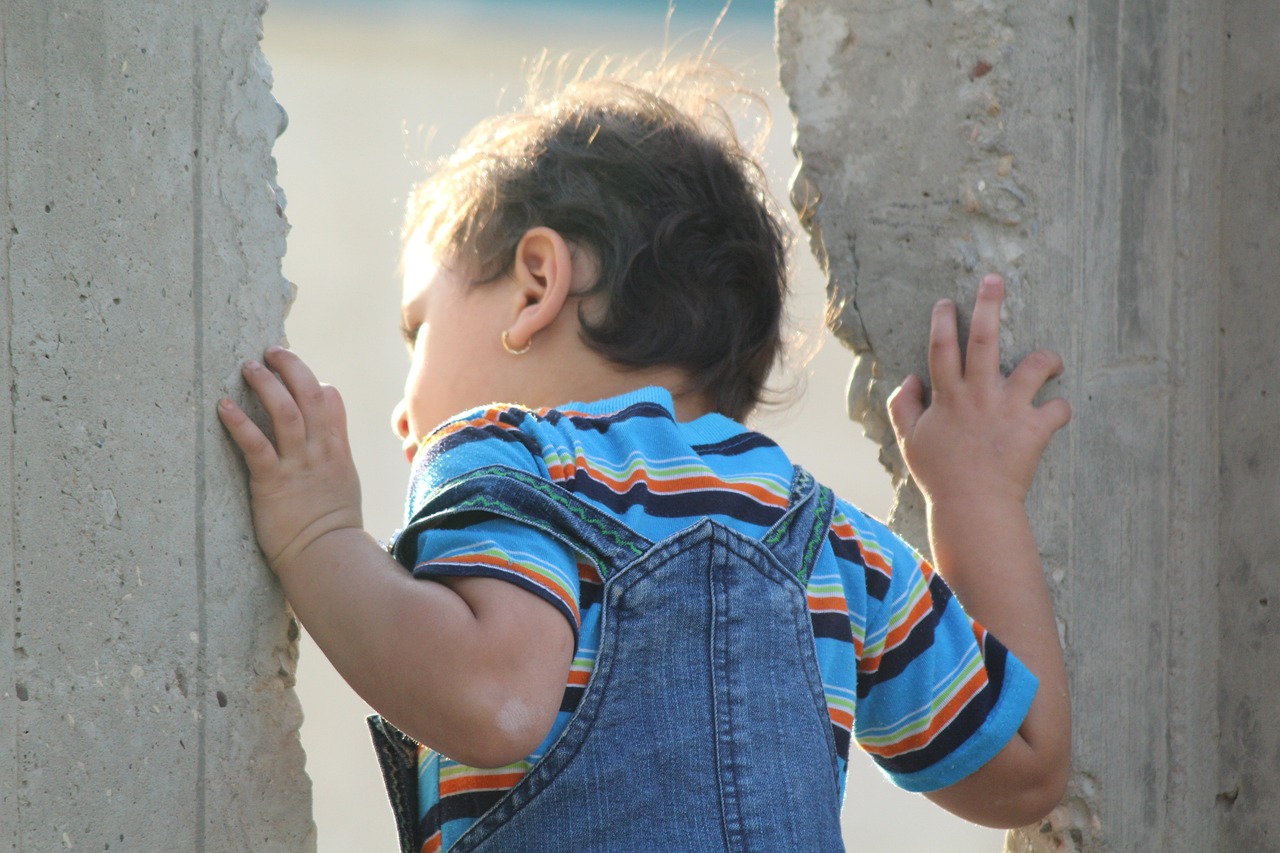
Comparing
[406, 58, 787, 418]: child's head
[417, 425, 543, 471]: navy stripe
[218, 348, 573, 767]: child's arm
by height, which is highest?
[406, 58, 787, 418]: child's head

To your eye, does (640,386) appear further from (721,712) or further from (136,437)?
(136,437)

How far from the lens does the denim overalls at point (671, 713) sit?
1.34 meters

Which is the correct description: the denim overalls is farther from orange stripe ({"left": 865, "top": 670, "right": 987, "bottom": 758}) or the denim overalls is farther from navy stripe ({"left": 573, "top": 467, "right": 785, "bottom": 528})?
orange stripe ({"left": 865, "top": 670, "right": 987, "bottom": 758})

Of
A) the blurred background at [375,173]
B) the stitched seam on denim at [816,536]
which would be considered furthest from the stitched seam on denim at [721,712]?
the blurred background at [375,173]

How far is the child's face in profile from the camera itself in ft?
5.72

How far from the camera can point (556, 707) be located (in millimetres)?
1298

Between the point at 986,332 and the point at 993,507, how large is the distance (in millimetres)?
257

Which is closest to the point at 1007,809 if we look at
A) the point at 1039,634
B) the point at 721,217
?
the point at 1039,634

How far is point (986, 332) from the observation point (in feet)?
6.53

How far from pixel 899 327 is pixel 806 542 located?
69 centimetres

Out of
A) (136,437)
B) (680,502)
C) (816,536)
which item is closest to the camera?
(136,437)

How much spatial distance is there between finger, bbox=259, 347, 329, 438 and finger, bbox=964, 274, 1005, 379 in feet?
3.24

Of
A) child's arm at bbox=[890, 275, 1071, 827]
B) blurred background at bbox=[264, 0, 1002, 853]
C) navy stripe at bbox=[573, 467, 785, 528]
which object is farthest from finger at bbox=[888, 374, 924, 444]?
blurred background at bbox=[264, 0, 1002, 853]

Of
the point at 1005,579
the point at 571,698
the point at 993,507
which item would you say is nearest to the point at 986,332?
the point at 993,507
